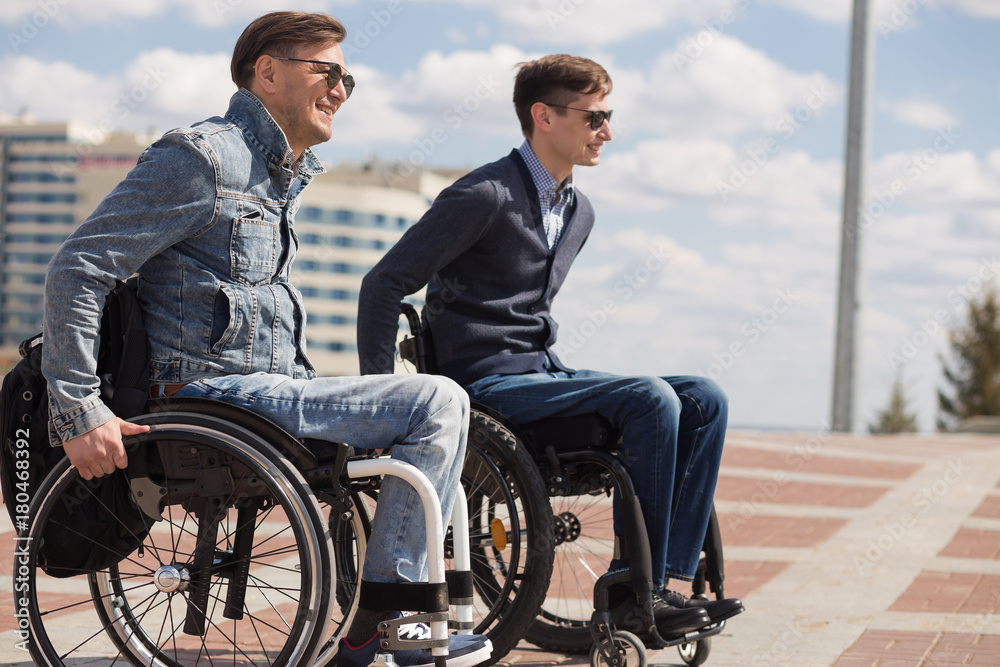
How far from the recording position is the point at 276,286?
2.62 m

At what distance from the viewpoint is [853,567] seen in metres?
5.21

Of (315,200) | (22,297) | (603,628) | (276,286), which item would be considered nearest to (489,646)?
(603,628)

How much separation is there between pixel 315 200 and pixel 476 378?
4122 inches

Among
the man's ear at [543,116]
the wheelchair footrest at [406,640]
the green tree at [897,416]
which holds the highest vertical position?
the man's ear at [543,116]

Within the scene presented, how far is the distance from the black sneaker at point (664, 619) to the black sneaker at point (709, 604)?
0.09 feet

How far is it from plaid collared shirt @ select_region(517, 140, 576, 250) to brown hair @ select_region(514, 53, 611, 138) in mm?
114

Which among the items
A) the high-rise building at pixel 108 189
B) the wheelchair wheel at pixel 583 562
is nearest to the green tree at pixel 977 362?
the wheelchair wheel at pixel 583 562

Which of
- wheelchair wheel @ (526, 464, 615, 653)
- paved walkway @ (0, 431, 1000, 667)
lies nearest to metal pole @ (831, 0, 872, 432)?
paved walkway @ (0, 431, 1000, 667)

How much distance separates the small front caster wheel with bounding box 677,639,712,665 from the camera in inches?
127

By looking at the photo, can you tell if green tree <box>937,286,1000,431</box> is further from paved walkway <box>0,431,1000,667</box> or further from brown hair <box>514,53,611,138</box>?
brown hair <box>514,53,611,138</box>

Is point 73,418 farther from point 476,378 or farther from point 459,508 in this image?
point 476,378

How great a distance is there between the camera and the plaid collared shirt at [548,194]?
3486 mm

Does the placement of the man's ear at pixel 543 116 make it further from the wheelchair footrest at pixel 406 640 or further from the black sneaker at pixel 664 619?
the wheelchair footrest at pixel 406 640

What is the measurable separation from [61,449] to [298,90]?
3.27ft
